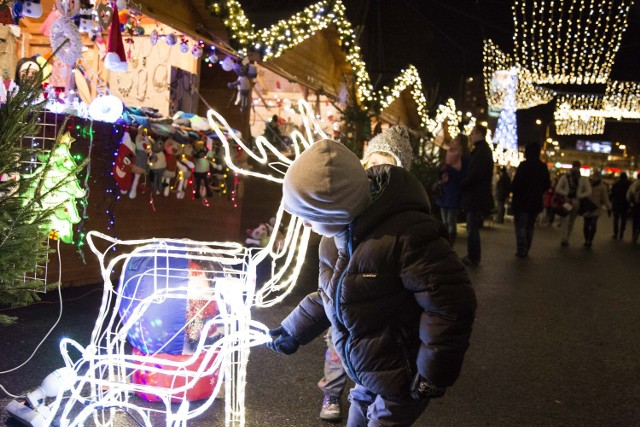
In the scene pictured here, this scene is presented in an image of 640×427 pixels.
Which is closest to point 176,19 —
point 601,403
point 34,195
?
point 34,195

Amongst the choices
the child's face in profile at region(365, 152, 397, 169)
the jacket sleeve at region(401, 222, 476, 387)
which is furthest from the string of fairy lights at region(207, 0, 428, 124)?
the jacket sleeve at region(401, 222, 476, 387)

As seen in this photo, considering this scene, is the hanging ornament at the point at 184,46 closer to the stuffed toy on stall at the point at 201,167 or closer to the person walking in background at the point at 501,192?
the stuffed toy on stall at the point at 201,167

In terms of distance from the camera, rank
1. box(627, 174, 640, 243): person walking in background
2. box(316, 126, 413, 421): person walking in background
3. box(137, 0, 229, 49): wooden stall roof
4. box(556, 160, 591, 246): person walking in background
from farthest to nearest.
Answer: box(627, 174, 640, 243): person walking in background → box(556, 160, 591, 246): person walking in background → box(137, 0, 229, 49): wooden stall roof → box(316, 126, 413, 421): person walking in background

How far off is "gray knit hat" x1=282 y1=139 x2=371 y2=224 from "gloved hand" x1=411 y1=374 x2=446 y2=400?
681 millimetres

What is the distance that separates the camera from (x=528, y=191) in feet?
39.4

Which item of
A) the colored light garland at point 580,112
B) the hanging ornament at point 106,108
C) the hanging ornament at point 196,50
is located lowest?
the hanging ornament at point 106,108

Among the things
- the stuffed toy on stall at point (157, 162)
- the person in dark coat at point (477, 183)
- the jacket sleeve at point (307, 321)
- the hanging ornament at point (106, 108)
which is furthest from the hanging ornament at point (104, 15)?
the person in dark coat at point (477, 183)

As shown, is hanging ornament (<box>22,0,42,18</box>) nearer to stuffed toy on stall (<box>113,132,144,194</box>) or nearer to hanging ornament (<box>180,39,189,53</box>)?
stuffed toy on stall (<box>113,132,144,194</box>)

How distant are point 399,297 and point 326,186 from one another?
531 millimetres

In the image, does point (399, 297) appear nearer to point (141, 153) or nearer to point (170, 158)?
point (141, 153)

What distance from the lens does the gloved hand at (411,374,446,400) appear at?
2.43 m

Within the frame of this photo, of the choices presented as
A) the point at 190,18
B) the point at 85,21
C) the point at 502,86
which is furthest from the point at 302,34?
the point at 502,86

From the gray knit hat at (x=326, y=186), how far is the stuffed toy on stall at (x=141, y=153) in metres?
4.47

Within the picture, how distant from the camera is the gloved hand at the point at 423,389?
2.43 meters
